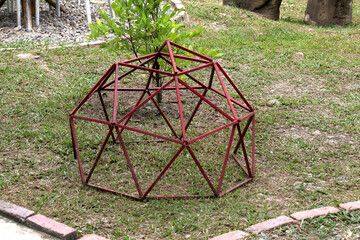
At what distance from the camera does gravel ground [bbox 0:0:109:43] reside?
6.86m

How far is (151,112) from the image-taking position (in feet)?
16.0

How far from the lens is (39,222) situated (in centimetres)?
293

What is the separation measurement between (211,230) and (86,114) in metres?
2.26

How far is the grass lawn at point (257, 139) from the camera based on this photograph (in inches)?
124

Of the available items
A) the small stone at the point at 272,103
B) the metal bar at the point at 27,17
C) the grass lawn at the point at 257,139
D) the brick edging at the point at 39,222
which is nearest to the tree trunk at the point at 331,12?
the grass lawn at the point at 257,139

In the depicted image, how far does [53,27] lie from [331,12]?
220 inches

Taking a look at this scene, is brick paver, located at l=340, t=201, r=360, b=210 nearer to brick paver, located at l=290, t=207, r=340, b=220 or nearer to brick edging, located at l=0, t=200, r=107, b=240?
brick paver, located at l=290, t=207, r=340, b=220

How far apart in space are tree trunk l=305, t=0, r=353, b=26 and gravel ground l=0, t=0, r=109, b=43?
14.2 feet

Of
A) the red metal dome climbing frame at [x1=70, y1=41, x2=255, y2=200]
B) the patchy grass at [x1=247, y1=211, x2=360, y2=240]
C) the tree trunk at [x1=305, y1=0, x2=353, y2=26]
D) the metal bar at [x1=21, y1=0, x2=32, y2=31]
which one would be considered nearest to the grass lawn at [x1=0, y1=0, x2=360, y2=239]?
the patchy grass at [x1=247, y1=211, x2=360, y2=240]

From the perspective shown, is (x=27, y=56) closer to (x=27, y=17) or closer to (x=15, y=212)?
(x=27, y=17)

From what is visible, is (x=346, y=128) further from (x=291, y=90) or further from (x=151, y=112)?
(x=151, y=112)

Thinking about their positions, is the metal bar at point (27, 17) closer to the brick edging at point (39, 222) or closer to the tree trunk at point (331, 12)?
the brick edging at point (39, 222)

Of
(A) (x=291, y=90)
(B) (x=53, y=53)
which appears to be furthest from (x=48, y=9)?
(A) (x=291, y=90)

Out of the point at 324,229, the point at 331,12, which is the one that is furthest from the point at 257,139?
the point at 331,12
